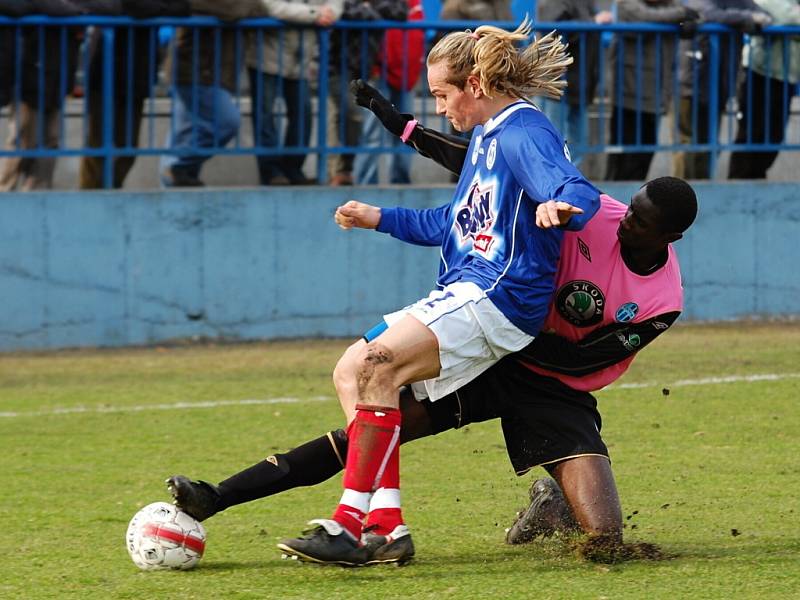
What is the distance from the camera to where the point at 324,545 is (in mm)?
5434

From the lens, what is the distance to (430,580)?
536 centimetres

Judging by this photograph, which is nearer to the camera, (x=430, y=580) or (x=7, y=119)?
(x=430, y=580)

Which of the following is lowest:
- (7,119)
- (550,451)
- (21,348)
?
(21,348)

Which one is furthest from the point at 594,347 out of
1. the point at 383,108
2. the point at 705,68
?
the point at 705,68

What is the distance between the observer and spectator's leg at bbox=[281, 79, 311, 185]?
11922 mm

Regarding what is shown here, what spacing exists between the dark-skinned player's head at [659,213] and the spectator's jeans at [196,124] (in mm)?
6371

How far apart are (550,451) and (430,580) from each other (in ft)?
2.31

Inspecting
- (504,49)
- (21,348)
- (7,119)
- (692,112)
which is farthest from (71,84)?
(504,49)

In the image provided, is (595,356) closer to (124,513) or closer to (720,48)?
(124,513)

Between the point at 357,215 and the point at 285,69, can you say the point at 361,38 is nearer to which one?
the point at 285,69

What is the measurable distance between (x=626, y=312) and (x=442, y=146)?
105cm

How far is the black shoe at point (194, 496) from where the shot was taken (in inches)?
219

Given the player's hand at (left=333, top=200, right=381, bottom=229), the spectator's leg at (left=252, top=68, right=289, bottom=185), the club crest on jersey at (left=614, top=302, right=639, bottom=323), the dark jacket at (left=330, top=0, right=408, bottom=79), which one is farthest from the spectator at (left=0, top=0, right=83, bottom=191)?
the club crest on jersey at (left=614, top=302, right=639, bottom=323)

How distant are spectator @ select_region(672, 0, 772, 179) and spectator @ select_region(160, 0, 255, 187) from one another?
3.49 m
